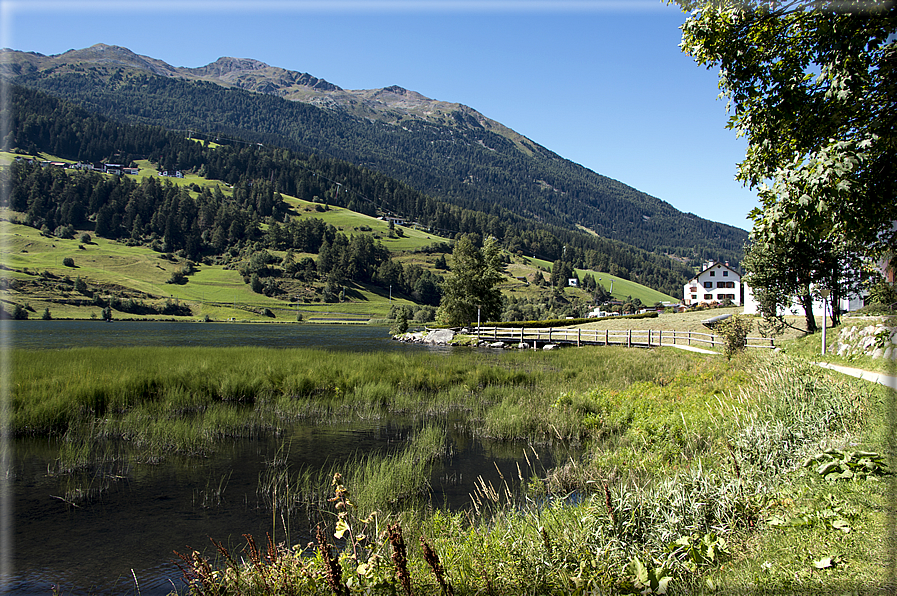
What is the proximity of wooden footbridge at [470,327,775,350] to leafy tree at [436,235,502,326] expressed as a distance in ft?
30.3

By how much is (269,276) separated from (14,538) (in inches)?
5783

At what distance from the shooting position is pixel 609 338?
43.1 metres

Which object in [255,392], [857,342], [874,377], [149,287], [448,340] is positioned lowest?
[448,340]

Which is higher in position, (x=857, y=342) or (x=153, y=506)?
(x=857, y=342)

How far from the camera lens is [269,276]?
481 feet

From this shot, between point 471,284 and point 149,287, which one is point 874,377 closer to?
point 471,284

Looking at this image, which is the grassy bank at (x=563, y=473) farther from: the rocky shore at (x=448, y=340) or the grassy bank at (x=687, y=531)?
the rocky shore at (x=448, y=340)

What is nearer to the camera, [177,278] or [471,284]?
[471,284]

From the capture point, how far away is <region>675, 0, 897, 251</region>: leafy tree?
23.4ft

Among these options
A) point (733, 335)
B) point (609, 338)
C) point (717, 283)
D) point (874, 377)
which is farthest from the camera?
point (717, 283)

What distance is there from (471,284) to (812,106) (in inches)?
2275

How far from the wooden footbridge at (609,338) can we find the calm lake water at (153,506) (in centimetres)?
2688

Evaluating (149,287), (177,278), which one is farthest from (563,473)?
→ (177,278)

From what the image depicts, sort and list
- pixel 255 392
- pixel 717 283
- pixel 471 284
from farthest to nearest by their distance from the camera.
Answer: pixel 717 283, pixel 471 284, pixel 255 392
